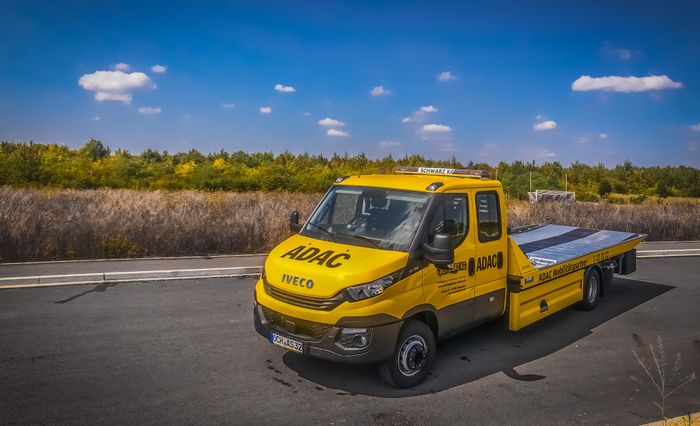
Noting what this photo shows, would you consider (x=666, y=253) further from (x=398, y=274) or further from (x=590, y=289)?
(x=398, y=274)

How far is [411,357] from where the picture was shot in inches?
214

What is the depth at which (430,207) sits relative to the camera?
5.73m

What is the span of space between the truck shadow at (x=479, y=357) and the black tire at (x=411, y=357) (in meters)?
0.12

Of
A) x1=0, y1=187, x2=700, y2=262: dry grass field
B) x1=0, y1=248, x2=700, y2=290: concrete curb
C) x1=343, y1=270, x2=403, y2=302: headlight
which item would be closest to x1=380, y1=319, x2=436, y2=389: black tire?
x1=343, y1=270, x2=403, y2=302: headlight

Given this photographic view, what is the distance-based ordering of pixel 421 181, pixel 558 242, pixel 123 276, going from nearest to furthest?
pixel 421 181
pixel 558 242
pixel 123 276

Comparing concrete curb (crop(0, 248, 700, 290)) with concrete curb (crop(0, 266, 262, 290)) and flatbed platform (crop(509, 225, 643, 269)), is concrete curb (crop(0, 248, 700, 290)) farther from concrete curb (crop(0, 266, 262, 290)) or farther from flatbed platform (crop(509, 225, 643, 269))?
flatbed platform (crop(509, 225, 643, 269))

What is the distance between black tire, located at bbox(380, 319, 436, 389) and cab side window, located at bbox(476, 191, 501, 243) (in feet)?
4.77

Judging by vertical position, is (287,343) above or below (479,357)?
above

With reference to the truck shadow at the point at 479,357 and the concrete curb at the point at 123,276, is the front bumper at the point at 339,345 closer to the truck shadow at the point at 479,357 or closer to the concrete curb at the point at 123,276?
the truck shadow at the point at 479,357

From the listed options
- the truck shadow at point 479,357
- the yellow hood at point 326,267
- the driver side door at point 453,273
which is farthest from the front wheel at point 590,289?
the yellow hood at point 326,267

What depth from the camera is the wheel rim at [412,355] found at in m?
5.38

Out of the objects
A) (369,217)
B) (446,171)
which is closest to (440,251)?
(369,217)

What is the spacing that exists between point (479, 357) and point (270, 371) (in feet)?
8.51

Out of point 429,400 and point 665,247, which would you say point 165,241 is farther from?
point 665,247
